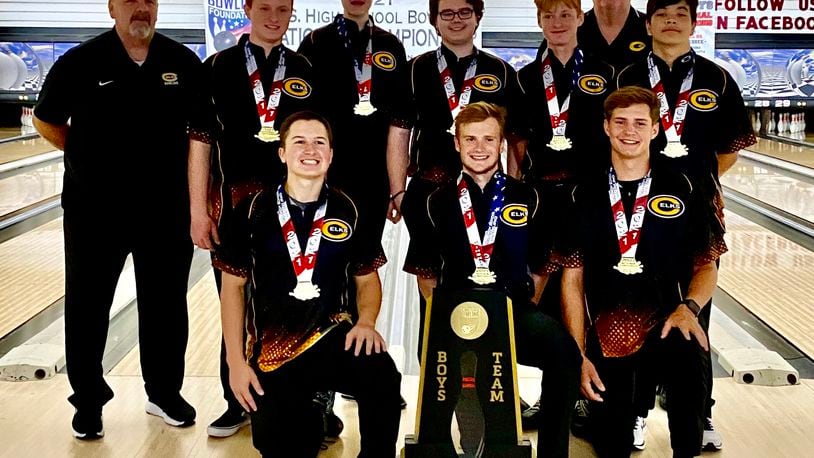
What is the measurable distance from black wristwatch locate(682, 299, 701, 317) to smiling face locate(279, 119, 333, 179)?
1.08 meters

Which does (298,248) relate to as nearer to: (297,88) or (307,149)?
(307,149)

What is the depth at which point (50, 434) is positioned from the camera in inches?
122

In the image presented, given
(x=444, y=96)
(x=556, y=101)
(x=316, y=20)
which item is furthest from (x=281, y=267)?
(x=316, y=20)

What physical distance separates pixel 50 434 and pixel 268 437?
103 centimetres

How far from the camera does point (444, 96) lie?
295 centimetres

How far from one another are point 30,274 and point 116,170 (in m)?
2.78

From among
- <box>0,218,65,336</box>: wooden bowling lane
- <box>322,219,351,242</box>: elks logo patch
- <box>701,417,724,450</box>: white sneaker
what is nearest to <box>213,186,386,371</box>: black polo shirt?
<box>322,219,351,242</box>: elks logo patch

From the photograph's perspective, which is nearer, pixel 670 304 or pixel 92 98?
pixel 670 304

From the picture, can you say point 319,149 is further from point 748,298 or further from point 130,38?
point 748,298

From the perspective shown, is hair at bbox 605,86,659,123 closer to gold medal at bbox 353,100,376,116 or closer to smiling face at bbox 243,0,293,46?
gold medal at bbox 353,100,376,116

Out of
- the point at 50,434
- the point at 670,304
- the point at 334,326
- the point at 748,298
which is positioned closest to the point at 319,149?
the point at 334,326

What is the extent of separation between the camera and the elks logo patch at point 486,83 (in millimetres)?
2924

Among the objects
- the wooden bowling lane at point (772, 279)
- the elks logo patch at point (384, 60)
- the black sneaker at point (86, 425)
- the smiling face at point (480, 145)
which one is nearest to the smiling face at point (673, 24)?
the smiling face at point (480, 145)

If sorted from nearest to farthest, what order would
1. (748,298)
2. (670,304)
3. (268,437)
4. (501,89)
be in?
1. (268,437)
2. (670,304)
3. (501,89)
4. (748,298)
